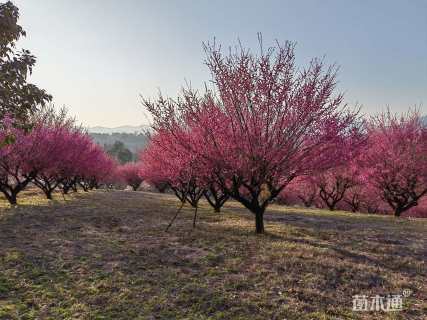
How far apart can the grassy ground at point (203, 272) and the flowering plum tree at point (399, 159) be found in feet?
33.7

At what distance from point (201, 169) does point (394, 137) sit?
54.9ft

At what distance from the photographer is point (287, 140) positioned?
10.3 meters

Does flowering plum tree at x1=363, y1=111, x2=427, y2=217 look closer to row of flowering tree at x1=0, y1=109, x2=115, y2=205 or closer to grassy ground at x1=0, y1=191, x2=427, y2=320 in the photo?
grassy ground at x1=0, y1=191, x2=427, y2=320

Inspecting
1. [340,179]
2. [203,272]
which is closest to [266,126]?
[203,272]

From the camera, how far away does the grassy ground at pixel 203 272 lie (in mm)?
5957

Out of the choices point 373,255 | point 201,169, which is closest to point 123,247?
point 201,169

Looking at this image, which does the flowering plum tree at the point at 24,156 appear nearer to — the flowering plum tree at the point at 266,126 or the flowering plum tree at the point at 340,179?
the flowering plum tree at the point at 266,126

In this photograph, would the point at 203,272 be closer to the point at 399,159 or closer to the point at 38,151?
the point at 38,151

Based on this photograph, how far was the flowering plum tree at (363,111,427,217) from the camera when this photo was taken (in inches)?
829

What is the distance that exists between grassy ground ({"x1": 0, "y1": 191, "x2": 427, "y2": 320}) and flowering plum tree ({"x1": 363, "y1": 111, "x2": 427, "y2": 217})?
1026 centimetres

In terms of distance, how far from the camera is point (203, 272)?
769 cm

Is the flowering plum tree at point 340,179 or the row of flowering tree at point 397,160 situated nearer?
the row of flowering tree at point 397,160

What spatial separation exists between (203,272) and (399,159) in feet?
60.7

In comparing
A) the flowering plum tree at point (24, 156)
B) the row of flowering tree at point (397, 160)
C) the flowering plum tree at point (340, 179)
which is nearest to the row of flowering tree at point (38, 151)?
the flowering plum tree at point (24, 156)
